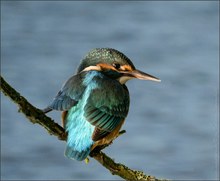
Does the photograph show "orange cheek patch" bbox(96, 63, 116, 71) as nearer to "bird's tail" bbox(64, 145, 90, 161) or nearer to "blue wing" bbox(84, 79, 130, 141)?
"blue wing" bbox(84, 79, 130, 141)

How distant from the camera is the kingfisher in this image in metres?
2.52

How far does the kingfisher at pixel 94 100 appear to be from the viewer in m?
2.52

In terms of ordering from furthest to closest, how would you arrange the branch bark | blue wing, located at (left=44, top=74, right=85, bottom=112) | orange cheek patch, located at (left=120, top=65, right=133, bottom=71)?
orange cheek patch, located at (left=120, top=65, right=133, bottom=71)
blue wing, located at (left=44, top=74, right=85, bottom=112)
the branch bark

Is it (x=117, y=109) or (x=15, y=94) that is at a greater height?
(x=117, y=109)

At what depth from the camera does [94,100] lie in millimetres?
2578

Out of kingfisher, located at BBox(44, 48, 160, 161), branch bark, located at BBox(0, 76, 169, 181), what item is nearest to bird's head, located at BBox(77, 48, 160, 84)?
kingfisher, located at BBox(44, 48, 160, 161)

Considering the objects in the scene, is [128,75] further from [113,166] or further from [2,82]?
[2,82]

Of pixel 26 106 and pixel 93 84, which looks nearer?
pixel 26 106

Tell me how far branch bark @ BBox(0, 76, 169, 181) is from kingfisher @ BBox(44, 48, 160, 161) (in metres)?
0.05

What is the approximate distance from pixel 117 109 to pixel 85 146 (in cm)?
22

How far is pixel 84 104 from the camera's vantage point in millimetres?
2543

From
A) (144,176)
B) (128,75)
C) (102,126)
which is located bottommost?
(144,176)

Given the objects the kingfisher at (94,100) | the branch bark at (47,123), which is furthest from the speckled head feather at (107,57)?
the branch bark at (47,123)

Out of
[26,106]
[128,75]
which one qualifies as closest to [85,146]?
[128,75]
